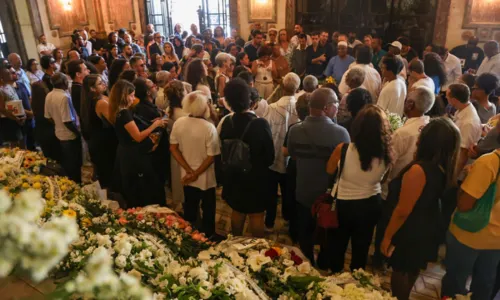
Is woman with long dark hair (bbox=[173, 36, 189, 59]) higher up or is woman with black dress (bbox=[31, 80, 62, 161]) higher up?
woman with long dark hair (bbox=[173, 36, 189, 59])

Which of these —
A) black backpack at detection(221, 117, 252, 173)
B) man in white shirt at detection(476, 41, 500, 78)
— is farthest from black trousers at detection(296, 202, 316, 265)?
man in white shirt at detection(476, 41, 500, 78)

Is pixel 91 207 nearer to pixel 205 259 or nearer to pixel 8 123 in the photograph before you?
pixel 205 259

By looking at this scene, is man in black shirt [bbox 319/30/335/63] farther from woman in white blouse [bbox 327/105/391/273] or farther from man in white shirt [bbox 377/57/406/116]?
woman in white blouse [bbox 327/105/391/273]

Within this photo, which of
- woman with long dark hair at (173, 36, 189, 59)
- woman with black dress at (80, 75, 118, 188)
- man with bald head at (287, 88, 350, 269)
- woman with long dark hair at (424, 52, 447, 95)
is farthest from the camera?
woman with long dark hair at (173, 36, 189, 59)

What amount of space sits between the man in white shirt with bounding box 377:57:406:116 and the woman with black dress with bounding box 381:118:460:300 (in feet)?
5.99

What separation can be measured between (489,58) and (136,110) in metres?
5.26

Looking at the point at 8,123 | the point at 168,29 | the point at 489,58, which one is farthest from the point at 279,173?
the point at 168,29

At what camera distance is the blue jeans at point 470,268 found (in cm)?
241

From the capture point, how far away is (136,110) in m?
3.36

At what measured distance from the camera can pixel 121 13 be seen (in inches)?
493

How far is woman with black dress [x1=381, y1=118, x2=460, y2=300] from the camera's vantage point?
228 cm

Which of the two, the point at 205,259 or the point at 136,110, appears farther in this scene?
the point at 136,110

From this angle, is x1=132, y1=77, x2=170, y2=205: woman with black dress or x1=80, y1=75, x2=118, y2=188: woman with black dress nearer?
x1=132, y1=77, x2=170, y2=205: woman with black dress

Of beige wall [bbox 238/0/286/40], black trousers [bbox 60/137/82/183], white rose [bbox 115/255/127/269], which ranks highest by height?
beige wall [bbox 238/0/286/40]
